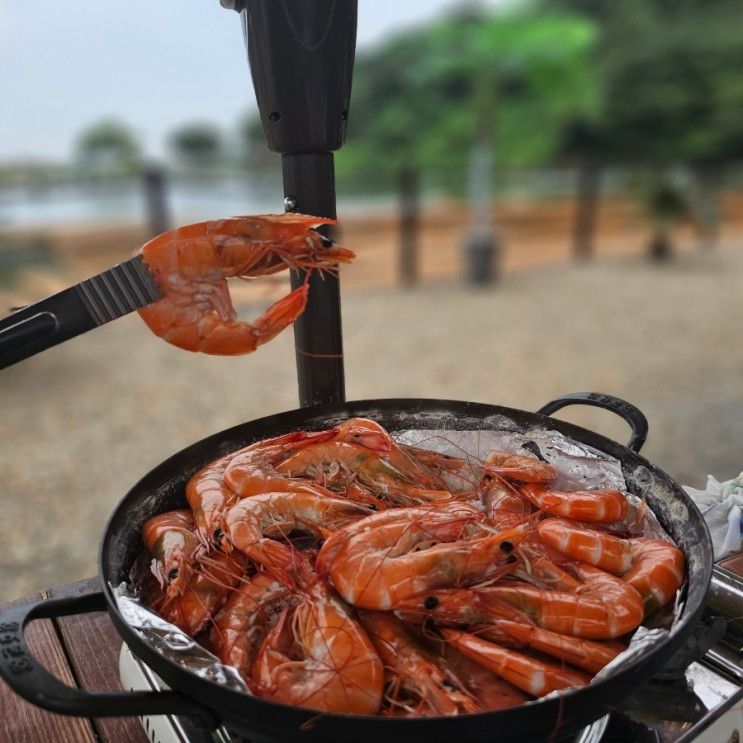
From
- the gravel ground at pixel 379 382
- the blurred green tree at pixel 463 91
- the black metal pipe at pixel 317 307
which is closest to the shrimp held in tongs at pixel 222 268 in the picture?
the black metal pipe at pixel 317 307

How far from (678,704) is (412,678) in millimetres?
477

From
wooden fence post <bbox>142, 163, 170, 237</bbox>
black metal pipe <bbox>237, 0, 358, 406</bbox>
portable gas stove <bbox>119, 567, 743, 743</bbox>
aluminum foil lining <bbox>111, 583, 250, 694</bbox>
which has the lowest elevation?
wooden fence post <bbox>142, 163, 170, 237</bbox>

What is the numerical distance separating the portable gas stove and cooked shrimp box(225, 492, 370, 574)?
A: 0.27 metres

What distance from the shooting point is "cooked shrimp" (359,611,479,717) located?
884 millimetres

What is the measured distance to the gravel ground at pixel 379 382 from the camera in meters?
3.80

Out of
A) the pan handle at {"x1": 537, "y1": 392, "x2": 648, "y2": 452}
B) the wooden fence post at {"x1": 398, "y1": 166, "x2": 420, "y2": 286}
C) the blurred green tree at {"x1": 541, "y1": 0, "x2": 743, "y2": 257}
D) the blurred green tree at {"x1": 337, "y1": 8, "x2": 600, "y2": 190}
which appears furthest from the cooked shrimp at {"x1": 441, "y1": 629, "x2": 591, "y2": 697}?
the blurred green tree at {"x1": 541, "y1": 0, "x2": 743, "y2": 257}

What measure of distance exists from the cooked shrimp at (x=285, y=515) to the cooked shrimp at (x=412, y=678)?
24cm

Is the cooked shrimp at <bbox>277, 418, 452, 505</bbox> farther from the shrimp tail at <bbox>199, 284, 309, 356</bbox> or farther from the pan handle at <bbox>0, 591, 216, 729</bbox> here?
the pan handle at <bbox>0, 591, 216, 729</bbox>

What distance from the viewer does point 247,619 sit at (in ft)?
3.45

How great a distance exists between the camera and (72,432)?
4.63 meters

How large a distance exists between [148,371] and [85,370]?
0.59 meters

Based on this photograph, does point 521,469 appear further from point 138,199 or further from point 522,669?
point 138,199

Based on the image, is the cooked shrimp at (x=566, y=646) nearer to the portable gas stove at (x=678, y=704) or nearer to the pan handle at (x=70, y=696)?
the portable gas stove at (x=678, y=704)

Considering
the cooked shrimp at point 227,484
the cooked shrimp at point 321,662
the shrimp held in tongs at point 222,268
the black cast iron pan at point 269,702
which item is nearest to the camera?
the black cast iron pan at point 269,702
